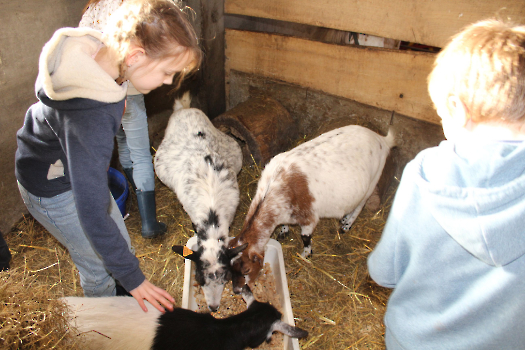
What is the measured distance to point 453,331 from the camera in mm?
1329

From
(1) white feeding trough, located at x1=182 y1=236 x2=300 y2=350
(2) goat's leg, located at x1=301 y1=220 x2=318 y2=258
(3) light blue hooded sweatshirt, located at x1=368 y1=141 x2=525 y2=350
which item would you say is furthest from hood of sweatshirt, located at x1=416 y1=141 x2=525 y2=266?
(2) goat's leg, located at x1=301 y1=220 x2=318 y2=258

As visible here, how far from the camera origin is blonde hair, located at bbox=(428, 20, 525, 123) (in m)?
1.07

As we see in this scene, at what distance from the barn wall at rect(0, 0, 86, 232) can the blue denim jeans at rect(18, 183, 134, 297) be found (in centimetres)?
160

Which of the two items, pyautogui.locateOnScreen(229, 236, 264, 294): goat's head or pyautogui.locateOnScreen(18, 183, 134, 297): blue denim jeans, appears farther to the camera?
pyautogui.locateOnScreen(229, 236, 264, 294): goat's head

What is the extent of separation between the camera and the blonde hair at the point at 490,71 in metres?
1.07

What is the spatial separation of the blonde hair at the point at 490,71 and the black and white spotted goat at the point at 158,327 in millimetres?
1911

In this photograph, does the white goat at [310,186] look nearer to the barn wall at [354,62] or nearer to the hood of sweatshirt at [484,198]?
the barn wall at [354,62]

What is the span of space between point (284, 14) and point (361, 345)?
4316 mm

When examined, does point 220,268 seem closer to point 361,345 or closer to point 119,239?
point 119,239

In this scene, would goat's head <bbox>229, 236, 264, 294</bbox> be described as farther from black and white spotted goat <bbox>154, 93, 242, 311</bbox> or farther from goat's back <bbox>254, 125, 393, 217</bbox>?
goat's back <bbox>254, 125, 393, 217</bbox>

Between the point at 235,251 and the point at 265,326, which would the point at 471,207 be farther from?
the point at 235,251

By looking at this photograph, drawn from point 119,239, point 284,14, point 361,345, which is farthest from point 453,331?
point 284,14

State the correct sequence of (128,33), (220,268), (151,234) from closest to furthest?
(128,33) → (220,268) → (151,234)

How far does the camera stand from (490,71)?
110 centimetres
